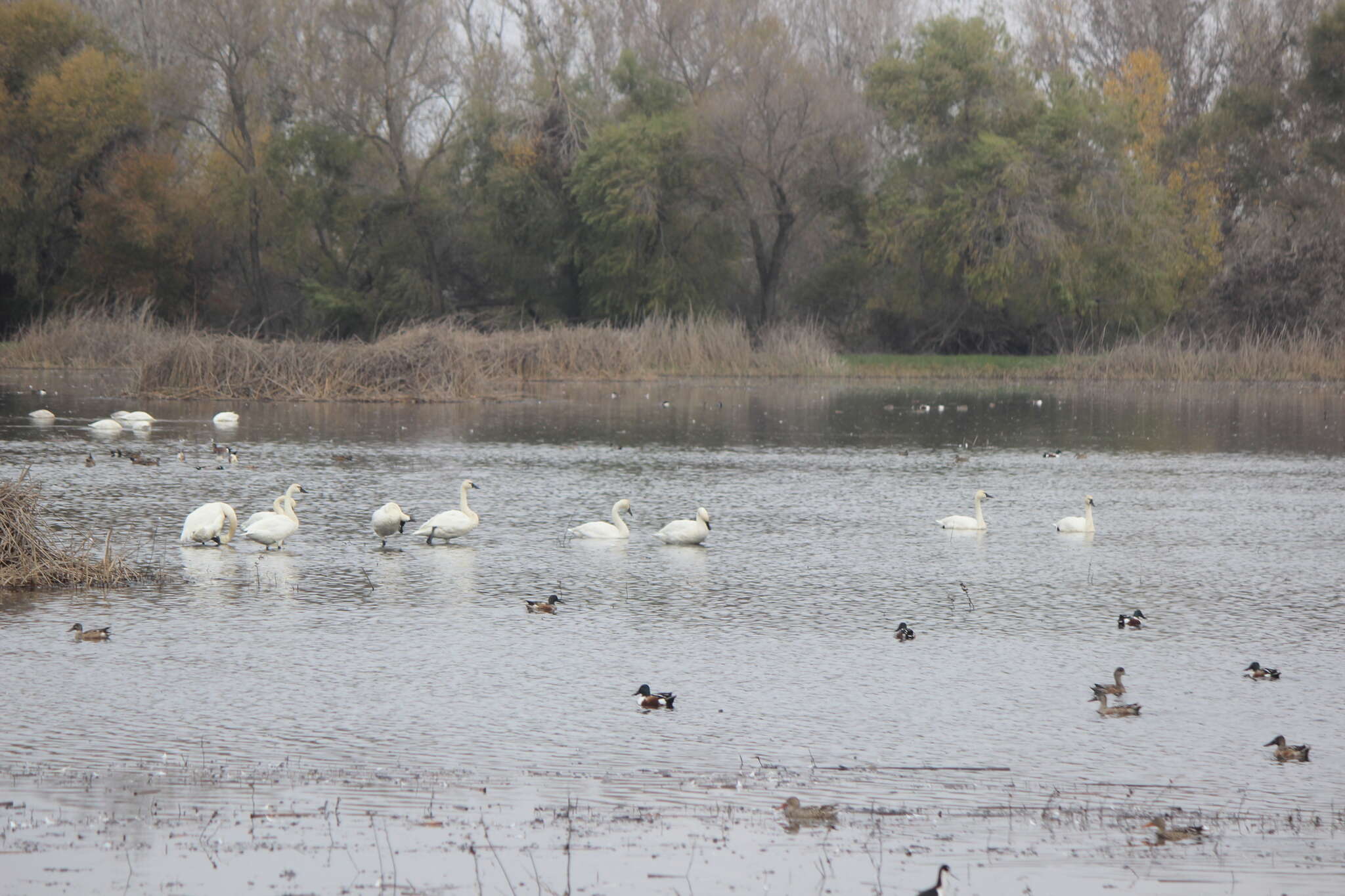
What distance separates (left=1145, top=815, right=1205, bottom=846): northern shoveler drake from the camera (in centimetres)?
721

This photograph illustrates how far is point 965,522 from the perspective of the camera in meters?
17.5

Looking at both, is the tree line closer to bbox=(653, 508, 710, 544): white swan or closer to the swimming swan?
bbox=(653, 508, 710, 544): white swan

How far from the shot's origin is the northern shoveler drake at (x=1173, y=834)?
284 inches

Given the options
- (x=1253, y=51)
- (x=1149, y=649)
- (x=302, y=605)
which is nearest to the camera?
(x=1149, y=649)

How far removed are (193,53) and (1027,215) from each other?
31645mm

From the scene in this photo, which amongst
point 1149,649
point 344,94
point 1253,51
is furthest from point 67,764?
point 1253,51

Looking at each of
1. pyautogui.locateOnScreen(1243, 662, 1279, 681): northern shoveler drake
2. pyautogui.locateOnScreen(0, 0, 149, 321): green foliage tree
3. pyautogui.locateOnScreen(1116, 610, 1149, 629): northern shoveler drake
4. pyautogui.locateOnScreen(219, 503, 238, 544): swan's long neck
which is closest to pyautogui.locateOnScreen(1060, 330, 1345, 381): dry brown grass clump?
pyautogui.locateOnScreen(0, 0, 149, 321): green foliage tree

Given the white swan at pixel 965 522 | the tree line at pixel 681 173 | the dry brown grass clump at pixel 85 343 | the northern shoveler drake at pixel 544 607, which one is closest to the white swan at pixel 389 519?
the northern shoveler drake at pixel 544 607

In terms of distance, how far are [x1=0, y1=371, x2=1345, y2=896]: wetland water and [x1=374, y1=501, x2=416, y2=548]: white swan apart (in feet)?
0.77

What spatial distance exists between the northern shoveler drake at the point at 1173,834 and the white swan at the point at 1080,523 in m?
10.1

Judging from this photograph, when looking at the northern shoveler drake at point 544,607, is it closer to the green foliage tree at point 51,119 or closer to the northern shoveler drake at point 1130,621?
the northern shoveler drake at point 1130,621

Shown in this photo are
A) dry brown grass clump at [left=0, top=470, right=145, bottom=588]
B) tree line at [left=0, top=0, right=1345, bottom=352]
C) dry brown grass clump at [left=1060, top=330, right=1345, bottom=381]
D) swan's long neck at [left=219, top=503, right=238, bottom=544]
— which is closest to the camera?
dry brown grass clump at [left=0, top=470, right=145, bottom=588]

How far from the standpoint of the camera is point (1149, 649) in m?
11.5

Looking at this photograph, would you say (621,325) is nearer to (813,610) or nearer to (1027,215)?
(1027,215)
